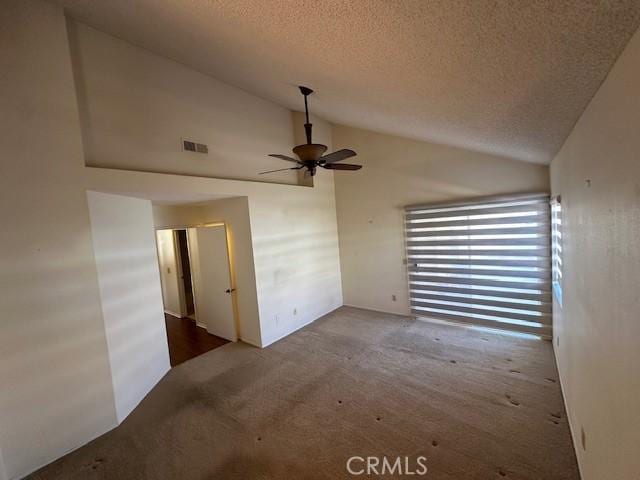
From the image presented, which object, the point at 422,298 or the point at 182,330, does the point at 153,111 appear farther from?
the point at 422,298

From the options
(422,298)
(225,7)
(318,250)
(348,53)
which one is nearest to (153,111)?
(225,7)

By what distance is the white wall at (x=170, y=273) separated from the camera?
5.81 meters

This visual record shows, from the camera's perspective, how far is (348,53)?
5.72 ft

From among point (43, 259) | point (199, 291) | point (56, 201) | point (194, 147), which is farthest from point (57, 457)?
point (194, 147)

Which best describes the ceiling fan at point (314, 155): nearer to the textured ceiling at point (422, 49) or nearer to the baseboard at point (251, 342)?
the textured ceiling at point (422, 49)

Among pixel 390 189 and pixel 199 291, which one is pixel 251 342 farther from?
pixel 390 189

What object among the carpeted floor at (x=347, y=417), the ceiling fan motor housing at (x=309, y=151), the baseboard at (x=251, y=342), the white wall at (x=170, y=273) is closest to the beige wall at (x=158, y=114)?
the ceiling fan motor housing at (x=309, y=151)

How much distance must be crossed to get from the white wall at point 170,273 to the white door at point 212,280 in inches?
36.3

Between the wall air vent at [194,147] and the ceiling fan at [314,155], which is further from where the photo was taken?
the wall air vent at [194,147]

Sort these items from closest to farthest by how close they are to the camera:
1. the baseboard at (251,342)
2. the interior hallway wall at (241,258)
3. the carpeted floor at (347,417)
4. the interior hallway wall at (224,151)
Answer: the carpeted floor at (347,417) < the interior hallway wall at (224,151) < the interior hallway wall at (241,258) < the baseboard at (251,342)

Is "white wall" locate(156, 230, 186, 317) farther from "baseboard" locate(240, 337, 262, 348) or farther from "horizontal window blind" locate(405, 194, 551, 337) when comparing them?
"horizontal window blind" locate(405, 194, 551, 337)

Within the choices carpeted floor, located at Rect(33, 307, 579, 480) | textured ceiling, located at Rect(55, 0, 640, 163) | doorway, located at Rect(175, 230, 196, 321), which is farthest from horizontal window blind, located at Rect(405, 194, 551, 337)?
doorway, located at Rect(175, 230, 196, 321)

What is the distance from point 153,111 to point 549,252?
5329 mm

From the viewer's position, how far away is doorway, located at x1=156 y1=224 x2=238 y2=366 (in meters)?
4.43
